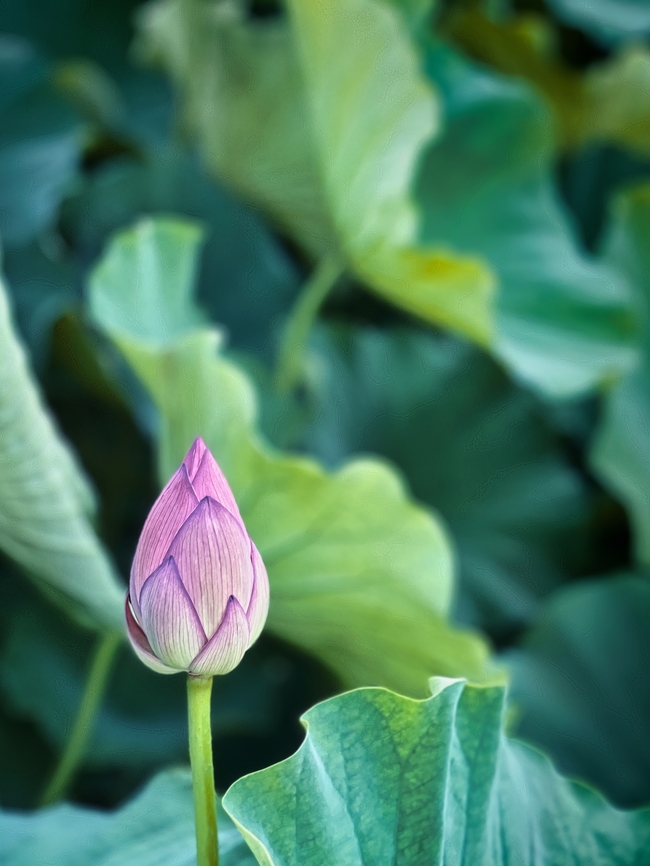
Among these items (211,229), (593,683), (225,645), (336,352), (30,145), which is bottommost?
(593,683)

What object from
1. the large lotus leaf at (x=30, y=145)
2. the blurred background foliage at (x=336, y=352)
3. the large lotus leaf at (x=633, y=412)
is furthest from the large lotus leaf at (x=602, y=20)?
the large lotus leaf at (x=30, y=145)

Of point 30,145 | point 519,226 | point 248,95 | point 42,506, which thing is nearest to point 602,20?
point 519,226

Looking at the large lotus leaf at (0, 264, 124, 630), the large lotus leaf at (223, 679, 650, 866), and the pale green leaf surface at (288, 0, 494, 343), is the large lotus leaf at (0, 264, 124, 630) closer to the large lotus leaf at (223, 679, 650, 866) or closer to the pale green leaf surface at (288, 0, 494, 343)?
the large lotus leaf at (223, 679, 650, 866)

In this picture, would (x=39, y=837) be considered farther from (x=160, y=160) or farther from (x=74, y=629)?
(x=160, y=160)

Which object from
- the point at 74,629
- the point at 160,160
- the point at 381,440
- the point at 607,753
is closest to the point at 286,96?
the point at 160,160

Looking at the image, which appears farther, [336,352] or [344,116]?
[336,352]

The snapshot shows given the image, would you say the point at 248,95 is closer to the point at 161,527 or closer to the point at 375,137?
the point at 375,137
